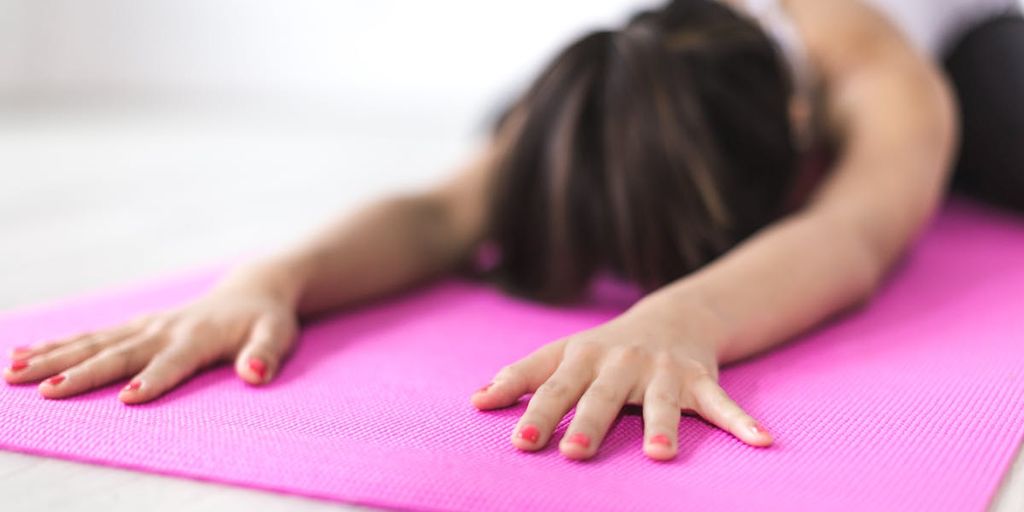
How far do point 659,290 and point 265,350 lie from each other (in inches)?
12.3

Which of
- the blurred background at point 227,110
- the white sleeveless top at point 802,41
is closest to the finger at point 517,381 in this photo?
the white sleeveless top at point 802,41

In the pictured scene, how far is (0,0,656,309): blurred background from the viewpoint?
2.09 meters

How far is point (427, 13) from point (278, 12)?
52 cm

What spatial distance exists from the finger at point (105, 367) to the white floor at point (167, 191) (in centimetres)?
8

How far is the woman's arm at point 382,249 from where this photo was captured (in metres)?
0.99

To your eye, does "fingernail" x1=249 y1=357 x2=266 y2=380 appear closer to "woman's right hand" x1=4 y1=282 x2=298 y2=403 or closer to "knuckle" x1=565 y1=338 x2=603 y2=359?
"woman's right hand" x1=4 y1=282 x2=298 y2=403

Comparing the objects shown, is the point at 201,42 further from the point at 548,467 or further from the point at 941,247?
the point at 548,467

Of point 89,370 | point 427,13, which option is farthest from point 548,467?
point 427,13

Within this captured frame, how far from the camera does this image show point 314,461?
653mm

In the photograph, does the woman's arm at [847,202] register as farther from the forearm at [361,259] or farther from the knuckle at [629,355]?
the forearm at [361,259]

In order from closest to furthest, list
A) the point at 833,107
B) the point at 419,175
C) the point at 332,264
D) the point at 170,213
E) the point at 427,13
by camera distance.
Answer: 1. the point at 332,264
2. the point at 833,107
3. the point at 170,213
4. the point at 419,175
5. the point at 427,13

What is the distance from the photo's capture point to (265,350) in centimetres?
83

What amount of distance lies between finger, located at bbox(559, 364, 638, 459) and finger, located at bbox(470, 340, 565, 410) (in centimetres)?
4

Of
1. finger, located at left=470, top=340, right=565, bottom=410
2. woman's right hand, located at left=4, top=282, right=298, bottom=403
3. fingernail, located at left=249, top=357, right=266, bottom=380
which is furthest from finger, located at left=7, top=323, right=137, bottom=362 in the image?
finger, located at left=470, top=340, right=565, bottom=410
